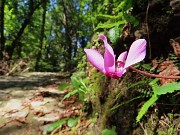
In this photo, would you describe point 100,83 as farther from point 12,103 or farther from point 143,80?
point 12,103

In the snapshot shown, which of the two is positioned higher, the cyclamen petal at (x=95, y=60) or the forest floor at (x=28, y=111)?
the cyclamen petal at (x=95, y=60)

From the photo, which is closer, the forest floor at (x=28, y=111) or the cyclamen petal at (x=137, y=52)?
the cyclamen petal at (x=137, y=52)

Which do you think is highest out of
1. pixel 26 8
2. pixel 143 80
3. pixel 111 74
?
pixel 26 8

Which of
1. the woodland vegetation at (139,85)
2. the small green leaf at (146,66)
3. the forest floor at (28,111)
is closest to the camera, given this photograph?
the woodland vegetation at (139,85)

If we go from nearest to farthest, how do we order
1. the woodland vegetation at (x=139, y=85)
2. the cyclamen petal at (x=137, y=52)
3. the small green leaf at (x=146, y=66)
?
the cyclamen petal at (x=137, y=52), the woodland vegetation at (x=139, y=85), the small green leaf at (x=146, y=66)

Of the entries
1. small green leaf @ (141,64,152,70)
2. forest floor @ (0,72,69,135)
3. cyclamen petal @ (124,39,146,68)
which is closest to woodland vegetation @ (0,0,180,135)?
small green leaf @ (141,64,152,70)

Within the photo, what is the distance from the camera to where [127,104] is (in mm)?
2199

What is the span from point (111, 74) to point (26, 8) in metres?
16.5

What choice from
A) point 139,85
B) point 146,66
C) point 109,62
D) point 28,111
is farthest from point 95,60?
point 28,111

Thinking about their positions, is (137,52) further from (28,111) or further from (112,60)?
(28,111)

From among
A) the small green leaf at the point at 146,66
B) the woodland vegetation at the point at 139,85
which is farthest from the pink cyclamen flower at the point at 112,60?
the small green leaf at the point at 146,66

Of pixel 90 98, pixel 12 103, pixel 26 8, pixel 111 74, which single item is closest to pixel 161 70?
pixel 90 98

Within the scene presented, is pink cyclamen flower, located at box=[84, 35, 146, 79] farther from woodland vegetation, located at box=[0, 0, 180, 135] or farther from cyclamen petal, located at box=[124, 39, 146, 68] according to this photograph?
woodland vegetation, located at box=[0, 0, 180, 135]

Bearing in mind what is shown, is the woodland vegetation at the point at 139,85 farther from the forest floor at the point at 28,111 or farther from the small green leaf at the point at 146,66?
the forest floor at the point at 28,111
